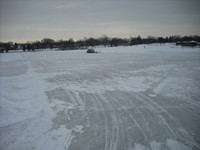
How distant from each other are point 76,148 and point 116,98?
4.29 metres

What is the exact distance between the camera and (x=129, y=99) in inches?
332

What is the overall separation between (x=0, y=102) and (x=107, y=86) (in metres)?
5.51

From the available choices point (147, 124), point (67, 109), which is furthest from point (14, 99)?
point (147, 124)

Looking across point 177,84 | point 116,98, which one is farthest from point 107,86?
point 177,84

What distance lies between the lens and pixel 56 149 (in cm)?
461

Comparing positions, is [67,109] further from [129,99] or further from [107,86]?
[107,86]

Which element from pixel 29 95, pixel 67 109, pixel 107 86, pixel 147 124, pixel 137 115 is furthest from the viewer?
pixel 107 86

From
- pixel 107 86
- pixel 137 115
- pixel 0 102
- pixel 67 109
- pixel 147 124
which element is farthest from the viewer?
pixel 107 86

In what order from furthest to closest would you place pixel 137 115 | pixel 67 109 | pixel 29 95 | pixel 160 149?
1. pixel 29 95
2. pixel 67 109
3. pixel 137 115
4. pixel 160 149

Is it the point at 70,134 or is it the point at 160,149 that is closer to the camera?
the point at 160,149

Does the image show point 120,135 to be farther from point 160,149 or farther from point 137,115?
point 137,115

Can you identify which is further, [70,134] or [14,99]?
[14,99]

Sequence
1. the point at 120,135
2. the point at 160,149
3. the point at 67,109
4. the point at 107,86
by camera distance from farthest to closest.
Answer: the point at 107,86 → the point at 67,109 → the point at 120,135 → the point at 160,149

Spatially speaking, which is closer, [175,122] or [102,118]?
[175,122]
